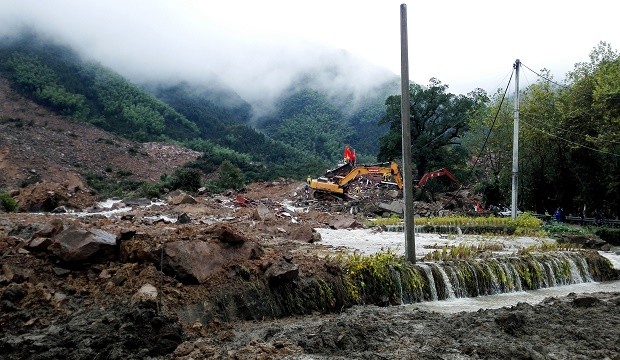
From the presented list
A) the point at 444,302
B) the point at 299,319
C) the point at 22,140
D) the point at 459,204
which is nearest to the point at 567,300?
the point at 444,302

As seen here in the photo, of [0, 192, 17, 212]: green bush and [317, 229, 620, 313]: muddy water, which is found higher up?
[0, 192, 17, 212]: green bush

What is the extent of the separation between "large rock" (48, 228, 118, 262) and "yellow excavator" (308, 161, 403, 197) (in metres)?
22.7

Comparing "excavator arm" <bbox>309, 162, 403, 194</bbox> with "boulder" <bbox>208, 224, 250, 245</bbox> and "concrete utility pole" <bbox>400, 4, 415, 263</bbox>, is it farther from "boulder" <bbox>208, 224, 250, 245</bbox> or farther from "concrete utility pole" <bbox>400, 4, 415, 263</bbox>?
"boulder" <bbox>208, 224, 250, 245</bbox>

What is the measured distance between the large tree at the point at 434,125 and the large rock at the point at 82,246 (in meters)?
34.1

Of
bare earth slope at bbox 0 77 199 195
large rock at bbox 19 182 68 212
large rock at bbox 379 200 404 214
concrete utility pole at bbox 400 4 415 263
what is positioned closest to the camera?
concrete utility pole at bbox 400 4 415 263

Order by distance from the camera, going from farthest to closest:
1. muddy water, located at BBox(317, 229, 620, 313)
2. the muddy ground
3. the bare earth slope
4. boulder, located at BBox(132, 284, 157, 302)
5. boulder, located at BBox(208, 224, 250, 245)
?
the bare earth slope → muddy water, located at BBox(317, 229, 620, 313) → boulder, located at BBox(208, 224, 250, 245) → boulder, located at BBox(132, 284, 157, 302) → the muddy ground

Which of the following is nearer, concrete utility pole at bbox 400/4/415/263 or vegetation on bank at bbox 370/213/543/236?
concrete utility pole at bbox 400/4/415/263

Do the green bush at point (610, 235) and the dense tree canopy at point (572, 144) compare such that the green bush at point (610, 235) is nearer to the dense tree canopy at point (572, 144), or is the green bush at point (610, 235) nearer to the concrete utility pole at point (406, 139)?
the dense tree canopy at point (572, 144)

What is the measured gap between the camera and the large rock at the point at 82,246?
6.99m

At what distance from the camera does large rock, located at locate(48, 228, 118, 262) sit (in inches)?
275

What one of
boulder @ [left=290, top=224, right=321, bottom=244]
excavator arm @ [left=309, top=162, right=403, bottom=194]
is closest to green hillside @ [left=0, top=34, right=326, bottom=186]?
excavator arm @ [left=309, top=162, right=403, bottom=194]

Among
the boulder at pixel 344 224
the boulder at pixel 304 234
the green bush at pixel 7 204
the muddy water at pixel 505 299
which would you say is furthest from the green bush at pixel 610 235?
the green bush at pixel 7 204

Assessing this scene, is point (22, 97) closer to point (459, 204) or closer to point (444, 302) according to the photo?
point (459, 204)

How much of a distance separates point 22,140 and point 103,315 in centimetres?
5079
